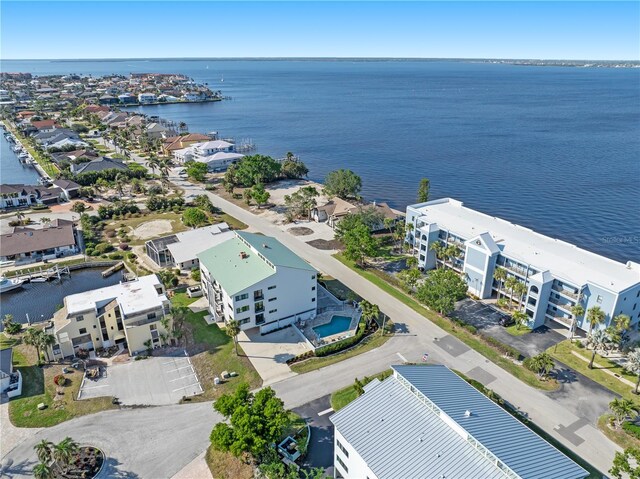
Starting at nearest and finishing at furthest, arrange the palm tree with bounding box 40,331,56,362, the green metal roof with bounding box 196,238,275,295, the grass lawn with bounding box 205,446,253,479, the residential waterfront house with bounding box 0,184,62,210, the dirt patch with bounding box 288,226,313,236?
1. the grass lawn with bounding box 205,446,253,479
2. the palm tree with bounding box 40,331,56,362
3. the green metal roof with bounding box 196,238,275,295
4. the dirt patch with bounding box 288,226,313,236
5. the residential waterfront house with bounding box 0,184,62,210

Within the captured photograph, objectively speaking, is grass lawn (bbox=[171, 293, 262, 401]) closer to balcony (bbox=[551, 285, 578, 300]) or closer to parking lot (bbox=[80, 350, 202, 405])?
parking lot (bbox=[80, 350, 202, 405])

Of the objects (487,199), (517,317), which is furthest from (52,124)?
(517,317)

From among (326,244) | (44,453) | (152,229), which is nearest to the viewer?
(44,453)

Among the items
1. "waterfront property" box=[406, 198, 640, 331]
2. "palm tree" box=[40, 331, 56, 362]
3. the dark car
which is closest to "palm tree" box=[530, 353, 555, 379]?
the dark car

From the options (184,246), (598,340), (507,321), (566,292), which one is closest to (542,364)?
(598,340)

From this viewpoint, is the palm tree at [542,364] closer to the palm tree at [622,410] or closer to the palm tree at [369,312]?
the palm tree at [622,410]

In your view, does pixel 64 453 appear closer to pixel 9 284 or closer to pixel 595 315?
pixel 9 284
